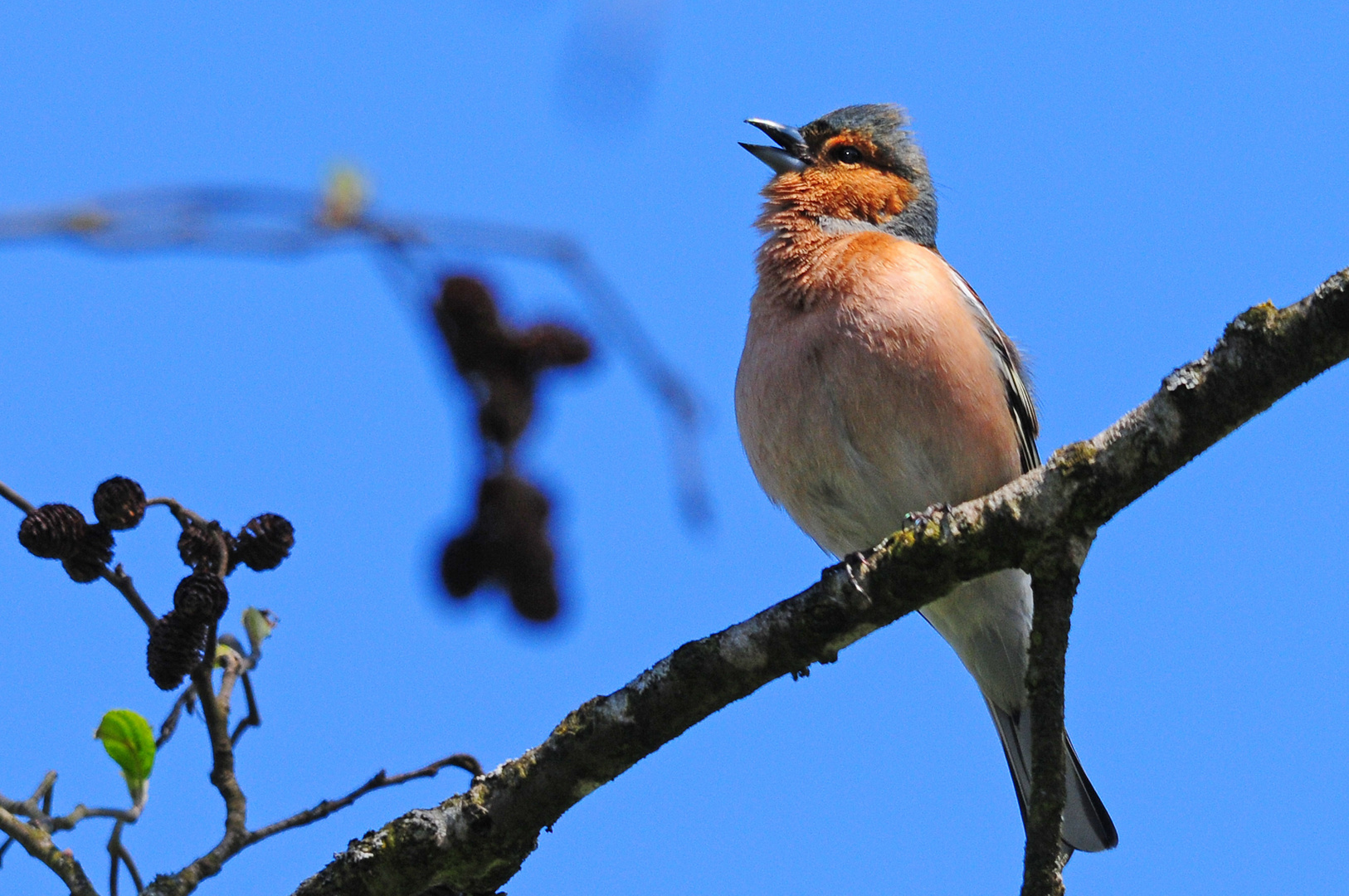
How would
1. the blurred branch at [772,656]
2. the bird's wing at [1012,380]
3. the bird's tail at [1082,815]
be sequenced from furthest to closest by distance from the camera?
the bird's wing at [1012,380]
the bird's tail at [1082,815]
the blurred branch at [772,656]

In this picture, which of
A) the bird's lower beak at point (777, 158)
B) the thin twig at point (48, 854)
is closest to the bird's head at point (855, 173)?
the bird's lower beak at point (777, 158)

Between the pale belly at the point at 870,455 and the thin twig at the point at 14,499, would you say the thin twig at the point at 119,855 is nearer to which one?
the thin twig at the point at 14,499

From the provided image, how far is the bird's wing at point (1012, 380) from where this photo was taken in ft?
21.2

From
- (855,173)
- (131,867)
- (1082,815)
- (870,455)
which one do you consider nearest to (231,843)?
(131,867)

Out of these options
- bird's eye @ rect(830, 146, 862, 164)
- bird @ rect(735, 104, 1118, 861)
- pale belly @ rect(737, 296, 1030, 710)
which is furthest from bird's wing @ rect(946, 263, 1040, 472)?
bird's eye @ rect(830, 146, 862, 164)

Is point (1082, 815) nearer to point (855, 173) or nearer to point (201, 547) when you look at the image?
point (855, 173)

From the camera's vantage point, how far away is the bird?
589 centimetres

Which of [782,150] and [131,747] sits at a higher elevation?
[782,150]

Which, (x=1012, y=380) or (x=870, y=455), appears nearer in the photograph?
(x=870, y=455)

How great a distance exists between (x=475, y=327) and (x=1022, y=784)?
4450mm

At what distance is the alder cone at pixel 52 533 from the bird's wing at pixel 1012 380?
4.23m

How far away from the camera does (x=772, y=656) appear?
14.1 feet

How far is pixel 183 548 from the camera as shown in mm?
4219

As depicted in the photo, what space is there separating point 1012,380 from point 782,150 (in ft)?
7.38
